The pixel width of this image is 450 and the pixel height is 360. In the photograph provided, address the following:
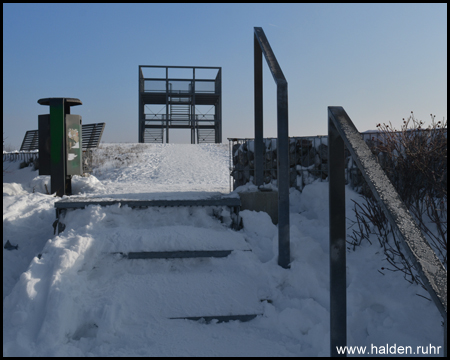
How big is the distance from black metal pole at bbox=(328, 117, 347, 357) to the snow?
331 millimetres

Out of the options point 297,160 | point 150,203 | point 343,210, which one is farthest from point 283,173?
point 297,160


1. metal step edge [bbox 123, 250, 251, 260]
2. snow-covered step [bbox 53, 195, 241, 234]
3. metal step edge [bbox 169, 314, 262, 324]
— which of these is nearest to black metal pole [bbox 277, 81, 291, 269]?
metal step edge [bbox 123, 250, 251, 260]

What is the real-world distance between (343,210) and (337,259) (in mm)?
301

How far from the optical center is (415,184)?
3.46 m

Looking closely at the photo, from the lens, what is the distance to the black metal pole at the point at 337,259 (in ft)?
6.49

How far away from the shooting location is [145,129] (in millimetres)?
21344

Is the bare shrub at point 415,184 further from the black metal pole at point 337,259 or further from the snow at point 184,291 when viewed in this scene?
the black metal pole at point 337,259

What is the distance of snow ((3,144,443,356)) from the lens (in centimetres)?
237

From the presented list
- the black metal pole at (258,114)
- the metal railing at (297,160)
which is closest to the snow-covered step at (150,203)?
the black metal pole at (258,114)

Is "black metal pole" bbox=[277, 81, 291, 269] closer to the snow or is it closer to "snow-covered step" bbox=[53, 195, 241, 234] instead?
the snow

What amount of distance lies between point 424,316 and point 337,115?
62.3 inches

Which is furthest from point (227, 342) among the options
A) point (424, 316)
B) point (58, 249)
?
point (58, 249)

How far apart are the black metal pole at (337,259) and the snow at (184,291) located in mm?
331

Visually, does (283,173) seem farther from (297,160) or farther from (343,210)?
(297,160)
